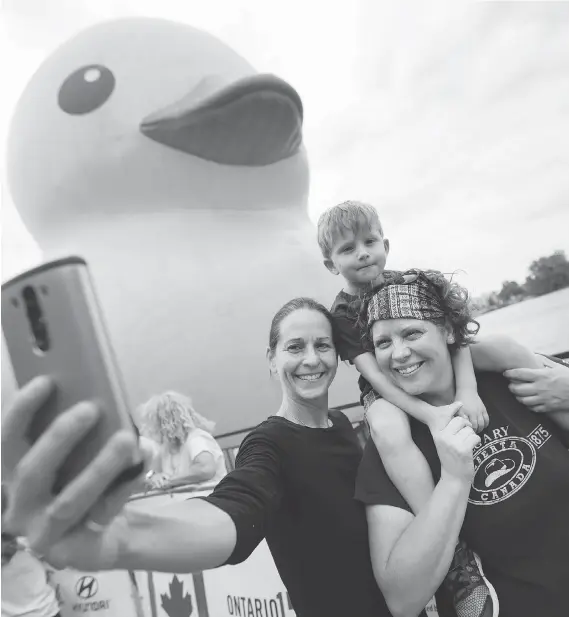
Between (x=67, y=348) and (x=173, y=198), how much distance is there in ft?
14.0

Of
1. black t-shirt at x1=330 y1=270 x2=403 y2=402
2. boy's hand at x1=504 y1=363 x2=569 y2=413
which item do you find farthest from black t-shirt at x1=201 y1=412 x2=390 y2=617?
boy's hand at x1=504 y1=363 x2=569 y2=413

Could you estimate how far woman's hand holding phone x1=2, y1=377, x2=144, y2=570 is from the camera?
0.61 m

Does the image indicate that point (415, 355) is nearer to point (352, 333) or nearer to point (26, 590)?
point (352, 333)

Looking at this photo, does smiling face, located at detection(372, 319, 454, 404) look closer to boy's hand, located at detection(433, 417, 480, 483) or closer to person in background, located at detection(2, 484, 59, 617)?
boy's hand, located at detection(433, 417, 480, 483)

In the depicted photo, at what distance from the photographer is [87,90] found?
4527 mm

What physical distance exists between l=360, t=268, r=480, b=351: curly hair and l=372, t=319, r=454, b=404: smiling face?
8cm

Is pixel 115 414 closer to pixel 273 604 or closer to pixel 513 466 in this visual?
pixel 513 466

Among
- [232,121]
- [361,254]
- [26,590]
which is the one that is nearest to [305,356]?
[361,254]

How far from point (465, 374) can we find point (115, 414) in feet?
3.22

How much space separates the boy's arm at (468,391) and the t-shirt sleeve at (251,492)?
18.4 inches

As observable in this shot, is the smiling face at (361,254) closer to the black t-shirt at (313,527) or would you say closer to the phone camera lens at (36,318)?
the black t-shirt at (313,527)

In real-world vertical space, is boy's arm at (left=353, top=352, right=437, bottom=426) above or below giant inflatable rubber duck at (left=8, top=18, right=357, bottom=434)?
below

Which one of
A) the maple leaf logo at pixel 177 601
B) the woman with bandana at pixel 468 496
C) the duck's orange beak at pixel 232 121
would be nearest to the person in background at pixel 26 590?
the maple leaf logo at pixel 177 601

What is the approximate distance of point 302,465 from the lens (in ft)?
4.10
